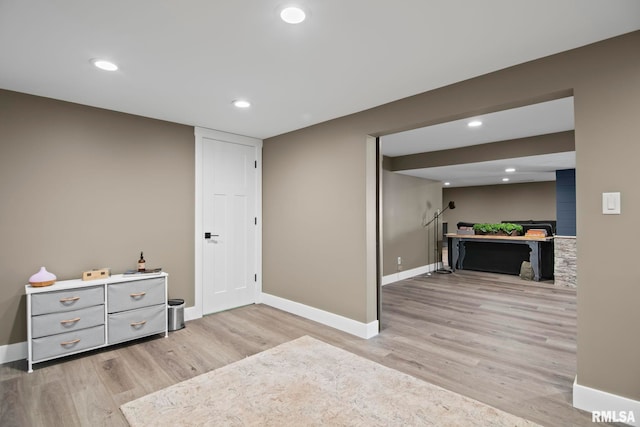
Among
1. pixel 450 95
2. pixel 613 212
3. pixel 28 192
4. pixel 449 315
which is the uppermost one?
pixel 450 95

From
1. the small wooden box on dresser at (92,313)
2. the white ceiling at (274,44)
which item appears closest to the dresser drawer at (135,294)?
the small wooden box on dresser at (92,313)

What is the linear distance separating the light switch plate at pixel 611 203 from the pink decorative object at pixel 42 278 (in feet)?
13.7

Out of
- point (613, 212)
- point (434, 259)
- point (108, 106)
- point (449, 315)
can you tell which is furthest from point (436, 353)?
point (434, 259)

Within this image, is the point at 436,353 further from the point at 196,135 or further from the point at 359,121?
the point at 196,135

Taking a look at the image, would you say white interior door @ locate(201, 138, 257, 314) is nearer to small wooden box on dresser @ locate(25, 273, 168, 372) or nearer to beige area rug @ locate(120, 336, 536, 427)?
small wooden box on dresser @ locate(25, 273, 168, 372)

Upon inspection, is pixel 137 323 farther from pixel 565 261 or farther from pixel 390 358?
pixel 565 261

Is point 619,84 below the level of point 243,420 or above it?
above

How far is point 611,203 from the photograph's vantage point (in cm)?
193

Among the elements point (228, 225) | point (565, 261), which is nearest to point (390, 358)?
point (228, 225)

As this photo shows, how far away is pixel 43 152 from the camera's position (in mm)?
2896

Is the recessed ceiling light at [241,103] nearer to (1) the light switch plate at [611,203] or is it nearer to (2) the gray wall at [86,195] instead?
(2) the gray wall at [86,195]

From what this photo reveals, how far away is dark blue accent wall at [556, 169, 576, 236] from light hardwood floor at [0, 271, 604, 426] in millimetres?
1736

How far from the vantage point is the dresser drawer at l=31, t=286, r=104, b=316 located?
101 inches

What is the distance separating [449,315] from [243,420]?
292 centimetres
